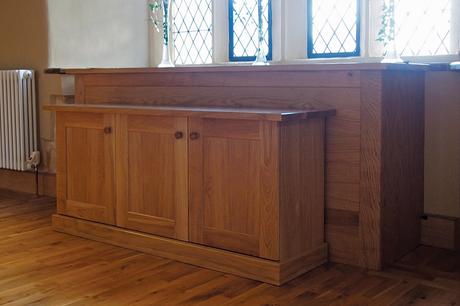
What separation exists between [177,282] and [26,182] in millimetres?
2420

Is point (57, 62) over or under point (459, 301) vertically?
over

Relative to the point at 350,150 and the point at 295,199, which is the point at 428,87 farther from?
the point at 295,199

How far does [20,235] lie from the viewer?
3.61 m

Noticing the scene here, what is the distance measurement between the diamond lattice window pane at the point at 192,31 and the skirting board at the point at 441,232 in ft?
6.72

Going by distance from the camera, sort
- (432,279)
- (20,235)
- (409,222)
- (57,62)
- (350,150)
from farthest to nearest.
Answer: (57,62), (20,235), (409,222), (350,150), (432,279)

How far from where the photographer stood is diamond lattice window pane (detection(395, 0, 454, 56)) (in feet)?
11.3

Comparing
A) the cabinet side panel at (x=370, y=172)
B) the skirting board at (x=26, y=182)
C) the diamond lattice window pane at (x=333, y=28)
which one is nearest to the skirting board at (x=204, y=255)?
the cabinet side panel at (x=370, y=172)

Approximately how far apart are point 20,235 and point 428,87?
2282mm

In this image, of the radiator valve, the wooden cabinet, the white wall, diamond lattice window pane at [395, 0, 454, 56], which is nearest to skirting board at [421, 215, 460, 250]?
the wooden cabinet

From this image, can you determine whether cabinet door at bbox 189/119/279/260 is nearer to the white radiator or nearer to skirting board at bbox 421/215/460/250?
skirting board at bbox 421/215/460/250

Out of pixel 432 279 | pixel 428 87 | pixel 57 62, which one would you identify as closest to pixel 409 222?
pixel 432 279

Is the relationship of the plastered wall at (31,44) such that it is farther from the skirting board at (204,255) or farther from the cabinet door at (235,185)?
the cabinet door at (235,185)

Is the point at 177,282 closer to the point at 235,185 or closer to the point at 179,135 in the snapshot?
the point at 235,185

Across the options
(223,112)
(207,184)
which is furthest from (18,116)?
(223,112)
